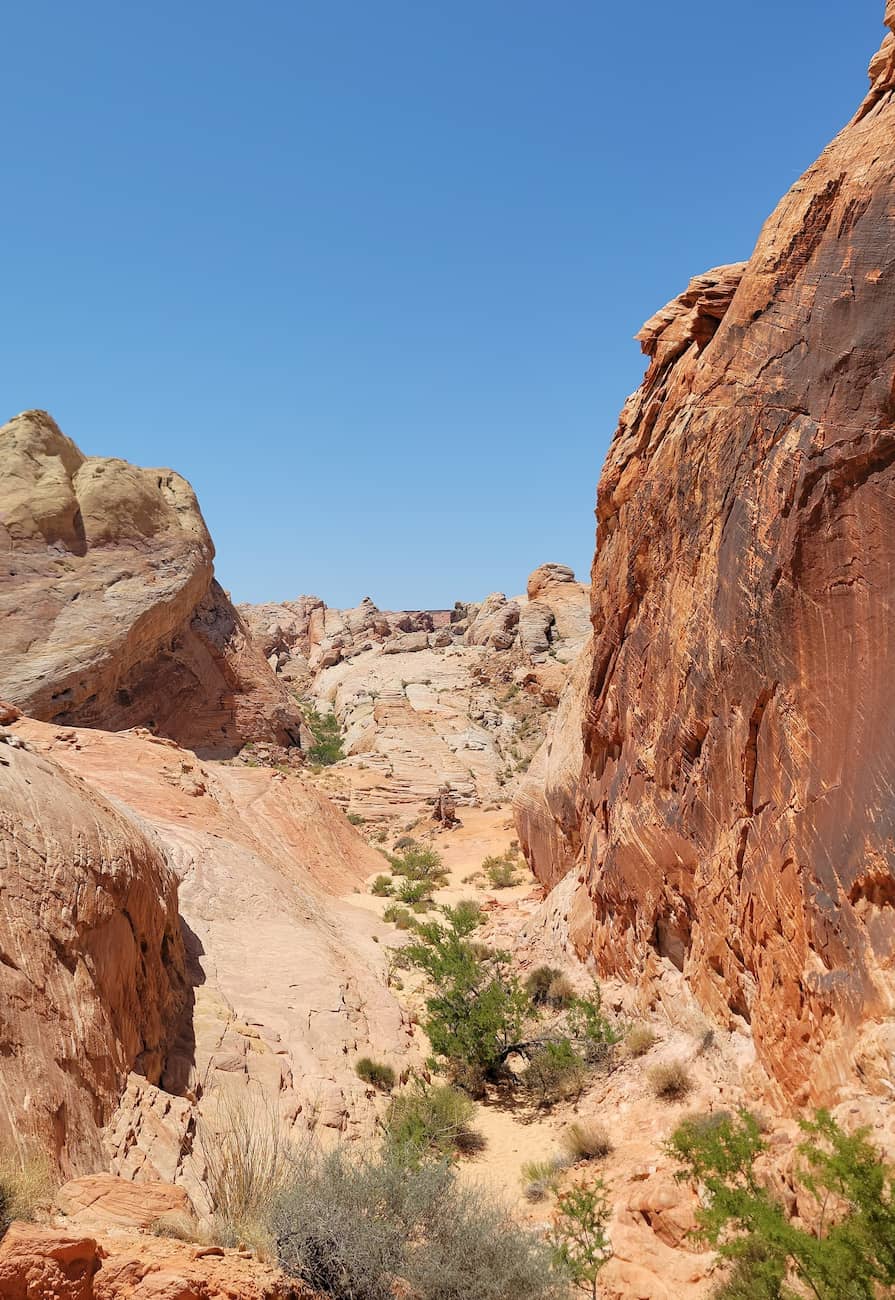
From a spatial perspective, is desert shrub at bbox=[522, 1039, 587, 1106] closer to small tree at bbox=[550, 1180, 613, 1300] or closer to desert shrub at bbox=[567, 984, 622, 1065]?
desert shrub at bbox=[567, 984, 622, 1065]

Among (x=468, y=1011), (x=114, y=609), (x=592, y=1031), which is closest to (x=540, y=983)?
(x=468, y=1011)

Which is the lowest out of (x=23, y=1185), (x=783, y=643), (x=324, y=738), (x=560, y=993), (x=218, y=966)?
(x=560, y=993)

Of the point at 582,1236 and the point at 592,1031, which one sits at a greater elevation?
the point at 592,1031

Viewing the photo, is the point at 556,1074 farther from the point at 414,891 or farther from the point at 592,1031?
the point at 414,891

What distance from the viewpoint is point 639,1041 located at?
9.28 m

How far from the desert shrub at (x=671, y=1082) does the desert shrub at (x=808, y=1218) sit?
5.80 ft

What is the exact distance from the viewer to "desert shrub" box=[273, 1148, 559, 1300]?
4.70 metres

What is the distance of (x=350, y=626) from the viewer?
8119 centimetres

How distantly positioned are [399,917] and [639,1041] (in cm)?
858

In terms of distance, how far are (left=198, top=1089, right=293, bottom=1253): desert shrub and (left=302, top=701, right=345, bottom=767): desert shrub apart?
28.8 m

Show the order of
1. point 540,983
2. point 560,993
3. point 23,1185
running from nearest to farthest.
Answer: point 23,1185, point 560,993, point 540,983

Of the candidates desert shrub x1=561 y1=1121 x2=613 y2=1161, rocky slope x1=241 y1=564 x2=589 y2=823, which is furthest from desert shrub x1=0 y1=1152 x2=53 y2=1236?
rocky slope x1=241 y1=564 x2=589 y2=823

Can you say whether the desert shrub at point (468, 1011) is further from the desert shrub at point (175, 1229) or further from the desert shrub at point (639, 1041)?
the desert shrub at point (175, 1229)

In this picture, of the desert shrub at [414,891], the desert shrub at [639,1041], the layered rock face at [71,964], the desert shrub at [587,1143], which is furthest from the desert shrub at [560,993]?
the desert shrub at [414,891]
